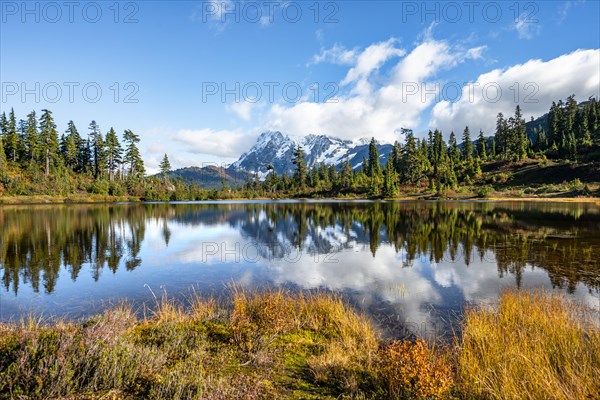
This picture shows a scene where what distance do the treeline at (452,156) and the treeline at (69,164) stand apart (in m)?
57.8

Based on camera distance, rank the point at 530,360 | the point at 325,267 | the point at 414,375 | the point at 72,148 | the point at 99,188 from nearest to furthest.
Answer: the point at 414,375, the point at 530,360, the point at 325,267, the point at 99,188, the point at 72,148

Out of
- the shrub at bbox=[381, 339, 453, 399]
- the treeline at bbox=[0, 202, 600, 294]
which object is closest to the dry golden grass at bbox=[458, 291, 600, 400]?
the shrub at bbox=[381, 339, 453, 399]

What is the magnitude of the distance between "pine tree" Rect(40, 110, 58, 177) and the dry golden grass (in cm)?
13774

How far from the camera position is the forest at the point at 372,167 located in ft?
A: 336

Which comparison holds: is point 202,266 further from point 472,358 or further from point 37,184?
point 37,184

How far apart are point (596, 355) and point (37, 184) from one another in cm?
12373

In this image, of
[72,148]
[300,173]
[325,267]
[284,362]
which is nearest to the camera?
[284,362]

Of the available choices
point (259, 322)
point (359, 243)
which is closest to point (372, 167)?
point (359, 243)

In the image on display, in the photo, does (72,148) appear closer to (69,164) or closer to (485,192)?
(69,164)

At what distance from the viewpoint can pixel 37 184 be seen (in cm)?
9638

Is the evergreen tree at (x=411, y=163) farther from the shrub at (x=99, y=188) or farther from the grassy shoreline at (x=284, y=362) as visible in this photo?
the grassy shoreline at (x=284, y=362)

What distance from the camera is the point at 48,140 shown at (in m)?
119

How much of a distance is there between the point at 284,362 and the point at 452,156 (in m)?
160

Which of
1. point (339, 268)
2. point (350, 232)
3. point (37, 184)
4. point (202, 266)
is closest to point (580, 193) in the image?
point (350, 232)
